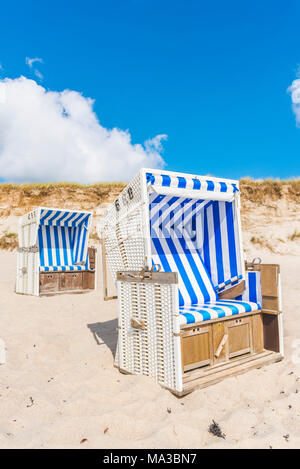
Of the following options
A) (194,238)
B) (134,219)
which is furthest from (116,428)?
(194,238)

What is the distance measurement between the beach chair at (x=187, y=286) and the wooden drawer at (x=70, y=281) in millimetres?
4285

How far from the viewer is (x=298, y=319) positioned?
4793 mm

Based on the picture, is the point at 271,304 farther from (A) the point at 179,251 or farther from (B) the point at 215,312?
(A) the point at 179,251

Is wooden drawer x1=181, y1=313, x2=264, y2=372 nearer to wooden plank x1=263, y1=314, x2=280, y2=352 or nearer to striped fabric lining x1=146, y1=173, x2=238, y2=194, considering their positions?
wooden plank x1=263, y1=314, x2=280, y2=352

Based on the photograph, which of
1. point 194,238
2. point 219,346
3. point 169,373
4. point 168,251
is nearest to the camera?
point 169,373

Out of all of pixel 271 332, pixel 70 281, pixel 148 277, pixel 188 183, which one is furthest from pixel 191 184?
pixel 70 281

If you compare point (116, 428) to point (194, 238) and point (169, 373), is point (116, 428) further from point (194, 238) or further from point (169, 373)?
point (194, 238)

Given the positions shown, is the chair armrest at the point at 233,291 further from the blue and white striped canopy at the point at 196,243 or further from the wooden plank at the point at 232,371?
the wooden plank at the point at 232,371

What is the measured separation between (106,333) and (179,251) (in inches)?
61.9

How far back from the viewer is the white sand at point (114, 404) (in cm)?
202

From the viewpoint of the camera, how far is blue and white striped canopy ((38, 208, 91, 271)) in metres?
8.91

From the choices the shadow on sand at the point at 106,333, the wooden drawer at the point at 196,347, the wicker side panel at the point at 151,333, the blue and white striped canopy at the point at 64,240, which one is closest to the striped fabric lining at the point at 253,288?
the wooden drawer at the point at 196,347

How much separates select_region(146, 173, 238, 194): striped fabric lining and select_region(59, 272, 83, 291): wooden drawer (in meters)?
5.54

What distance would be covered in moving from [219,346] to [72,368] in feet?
5.00
